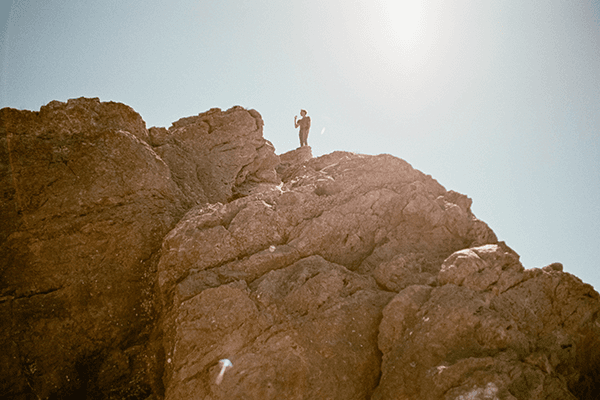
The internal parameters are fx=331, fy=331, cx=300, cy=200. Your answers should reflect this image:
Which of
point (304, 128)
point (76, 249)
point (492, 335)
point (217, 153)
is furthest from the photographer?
point (304, 128)

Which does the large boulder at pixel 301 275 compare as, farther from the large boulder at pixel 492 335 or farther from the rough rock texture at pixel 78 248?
the rough rock texture at pixel 78 248

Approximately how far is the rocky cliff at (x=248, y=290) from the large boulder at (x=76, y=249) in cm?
5

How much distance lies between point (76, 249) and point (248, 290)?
7.11 meters

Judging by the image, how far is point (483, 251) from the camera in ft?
42.1

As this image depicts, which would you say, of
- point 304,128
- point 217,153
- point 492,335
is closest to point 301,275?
point 492,335

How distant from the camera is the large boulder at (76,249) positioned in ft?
38.0

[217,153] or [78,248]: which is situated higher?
[217,153]

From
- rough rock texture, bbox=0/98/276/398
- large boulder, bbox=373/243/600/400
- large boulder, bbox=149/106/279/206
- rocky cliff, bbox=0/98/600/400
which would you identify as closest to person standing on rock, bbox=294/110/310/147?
large boulder, bbox=149/106/279/206

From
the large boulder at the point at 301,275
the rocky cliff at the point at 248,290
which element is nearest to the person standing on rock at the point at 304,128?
the large boulder at the point at 301,275

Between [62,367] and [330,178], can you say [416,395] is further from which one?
[62,367]

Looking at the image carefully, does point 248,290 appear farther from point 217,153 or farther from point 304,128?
point 304,128

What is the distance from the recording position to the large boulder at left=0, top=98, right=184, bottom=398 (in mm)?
11594

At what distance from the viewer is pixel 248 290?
1226 cm

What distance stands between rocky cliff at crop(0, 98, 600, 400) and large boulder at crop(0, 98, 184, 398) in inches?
2.1
